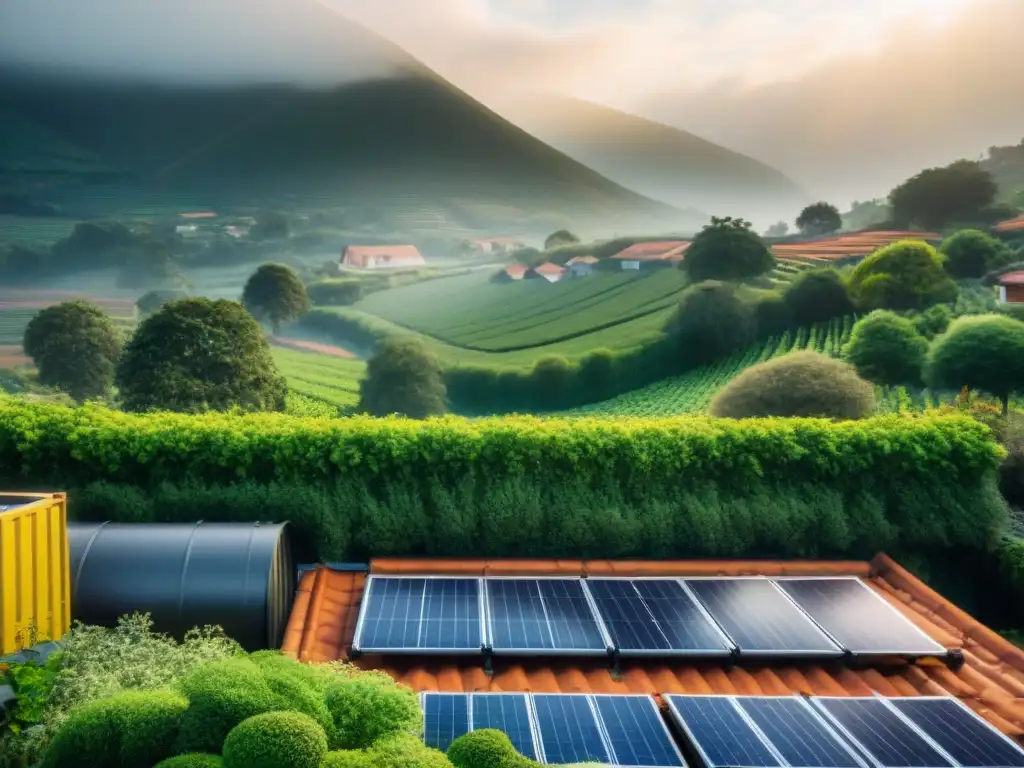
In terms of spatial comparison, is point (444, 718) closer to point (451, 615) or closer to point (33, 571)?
point (451, 615)

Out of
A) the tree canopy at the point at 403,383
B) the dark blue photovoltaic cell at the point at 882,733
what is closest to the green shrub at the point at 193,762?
the dark blue photovoltaic cell at the point at 882,733

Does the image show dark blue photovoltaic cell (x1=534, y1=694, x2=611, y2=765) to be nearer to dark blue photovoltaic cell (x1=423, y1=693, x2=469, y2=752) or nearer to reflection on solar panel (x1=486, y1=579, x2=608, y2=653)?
dark blue photovoltaic cell (x1=423, y1=693, x2=469, y2=752)

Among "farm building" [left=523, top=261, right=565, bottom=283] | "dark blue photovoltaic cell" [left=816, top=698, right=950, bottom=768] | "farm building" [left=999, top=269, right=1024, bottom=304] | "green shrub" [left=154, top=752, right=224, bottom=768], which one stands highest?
"farm building" [left=999, top=269, right=1024, bottom=304]

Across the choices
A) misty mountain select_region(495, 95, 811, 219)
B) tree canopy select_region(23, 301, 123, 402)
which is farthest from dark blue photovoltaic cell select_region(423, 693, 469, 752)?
misty mountain select_region(495, 95, 811, 219)

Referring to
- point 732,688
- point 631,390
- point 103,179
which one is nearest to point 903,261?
point 631,390

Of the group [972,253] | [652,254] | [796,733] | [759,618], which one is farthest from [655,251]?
[796,733]

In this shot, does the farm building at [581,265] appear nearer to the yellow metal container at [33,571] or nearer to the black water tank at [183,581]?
the black water tank at [183,581]
